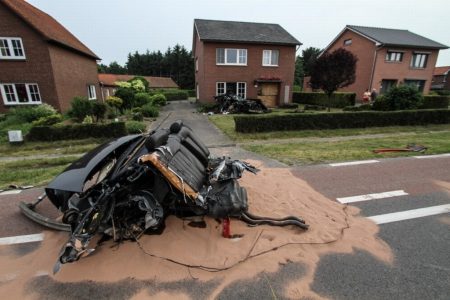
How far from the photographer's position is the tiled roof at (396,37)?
2405cm

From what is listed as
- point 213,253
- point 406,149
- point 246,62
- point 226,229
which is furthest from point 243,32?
point 213,253

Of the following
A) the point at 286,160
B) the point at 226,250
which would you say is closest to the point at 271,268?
the point at 226,250

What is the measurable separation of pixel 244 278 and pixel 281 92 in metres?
20.0

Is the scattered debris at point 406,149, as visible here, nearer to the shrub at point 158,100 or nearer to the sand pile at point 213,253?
the sand pile at point 213,253

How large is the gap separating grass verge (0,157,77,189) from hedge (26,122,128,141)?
238 centimetres

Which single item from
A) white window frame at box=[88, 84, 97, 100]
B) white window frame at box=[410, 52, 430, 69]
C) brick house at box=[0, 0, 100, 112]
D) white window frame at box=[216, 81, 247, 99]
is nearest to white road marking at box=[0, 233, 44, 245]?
brick house at box=[0, 0, 100, 112]

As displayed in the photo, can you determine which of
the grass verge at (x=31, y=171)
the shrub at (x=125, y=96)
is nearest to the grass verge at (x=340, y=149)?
the grass verge at (x=31, y=171)

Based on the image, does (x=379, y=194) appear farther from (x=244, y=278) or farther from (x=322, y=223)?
(x=244, y=278)

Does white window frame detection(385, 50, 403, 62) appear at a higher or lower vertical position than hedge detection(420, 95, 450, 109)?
higher

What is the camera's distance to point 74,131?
32.2ft

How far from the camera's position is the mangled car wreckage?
2.96 m

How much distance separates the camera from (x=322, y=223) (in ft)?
12.7

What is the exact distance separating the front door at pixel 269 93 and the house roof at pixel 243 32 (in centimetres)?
336

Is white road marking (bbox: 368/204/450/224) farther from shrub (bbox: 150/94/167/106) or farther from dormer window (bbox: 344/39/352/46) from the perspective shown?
dormer window (bbox: 344/39/352/46)
